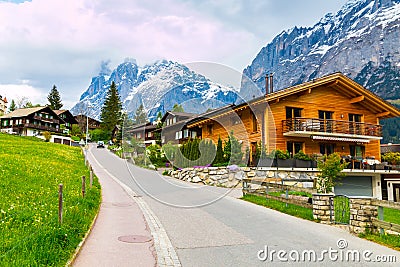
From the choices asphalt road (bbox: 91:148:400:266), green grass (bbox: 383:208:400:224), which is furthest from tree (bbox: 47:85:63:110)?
green grass (bbox: 383:208:400:224)

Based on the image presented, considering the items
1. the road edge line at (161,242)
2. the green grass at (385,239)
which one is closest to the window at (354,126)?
the green grass at (385,239)

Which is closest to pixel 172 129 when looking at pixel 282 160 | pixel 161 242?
pixel 161 242

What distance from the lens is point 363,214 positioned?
30.0ft

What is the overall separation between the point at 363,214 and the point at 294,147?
1972 cm

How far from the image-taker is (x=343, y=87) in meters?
30.8

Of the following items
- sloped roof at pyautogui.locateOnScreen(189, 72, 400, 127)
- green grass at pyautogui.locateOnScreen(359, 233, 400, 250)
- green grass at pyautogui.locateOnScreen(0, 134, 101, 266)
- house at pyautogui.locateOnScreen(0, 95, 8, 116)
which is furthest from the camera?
house at pyautogui.locateOnScreen(0, 95, 8, 116)

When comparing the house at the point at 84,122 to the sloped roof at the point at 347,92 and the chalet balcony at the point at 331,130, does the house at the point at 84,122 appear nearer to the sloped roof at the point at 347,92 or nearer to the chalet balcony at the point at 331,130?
the sloped roof at the point at 347,92

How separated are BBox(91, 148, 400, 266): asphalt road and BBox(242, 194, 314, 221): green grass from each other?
39cm

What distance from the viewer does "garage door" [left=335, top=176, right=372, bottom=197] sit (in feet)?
93.3

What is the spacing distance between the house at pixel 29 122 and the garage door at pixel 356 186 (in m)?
66.1

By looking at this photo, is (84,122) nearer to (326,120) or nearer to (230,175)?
(326,120)

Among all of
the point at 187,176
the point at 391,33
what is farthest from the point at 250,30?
the point at 391,33

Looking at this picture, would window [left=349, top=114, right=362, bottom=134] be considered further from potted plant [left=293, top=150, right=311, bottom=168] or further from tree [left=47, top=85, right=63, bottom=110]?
tree [left=47, top=85, right=63, bottom=110]

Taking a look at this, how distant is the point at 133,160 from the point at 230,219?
3.80 metres
